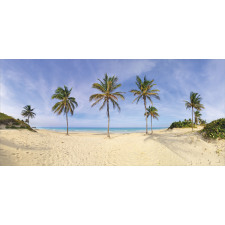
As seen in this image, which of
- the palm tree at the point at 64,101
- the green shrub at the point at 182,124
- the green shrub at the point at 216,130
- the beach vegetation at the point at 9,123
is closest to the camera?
the green shrub at the point at 216,130

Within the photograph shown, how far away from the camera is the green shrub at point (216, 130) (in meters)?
7.53

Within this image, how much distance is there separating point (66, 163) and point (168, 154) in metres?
5.92

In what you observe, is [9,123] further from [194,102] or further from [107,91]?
[194,102]

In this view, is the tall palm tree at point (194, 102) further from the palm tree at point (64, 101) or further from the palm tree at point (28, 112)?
the palm tree at point (28, 112)

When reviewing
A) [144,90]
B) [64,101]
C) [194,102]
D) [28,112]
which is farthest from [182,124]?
[28,112]

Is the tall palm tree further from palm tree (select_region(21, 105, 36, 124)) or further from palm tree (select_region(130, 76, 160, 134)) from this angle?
palm tree (select_region(21, 105, 36, 124))

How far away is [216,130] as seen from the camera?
7.79 m

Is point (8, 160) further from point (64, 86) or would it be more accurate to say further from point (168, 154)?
point (64, 86)

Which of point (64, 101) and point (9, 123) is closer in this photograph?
point (9, 123)

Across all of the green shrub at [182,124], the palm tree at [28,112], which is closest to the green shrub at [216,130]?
the green shrub at [182,124]

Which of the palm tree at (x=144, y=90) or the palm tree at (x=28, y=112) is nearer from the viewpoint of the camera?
the palm tree at (x=144, y=90)

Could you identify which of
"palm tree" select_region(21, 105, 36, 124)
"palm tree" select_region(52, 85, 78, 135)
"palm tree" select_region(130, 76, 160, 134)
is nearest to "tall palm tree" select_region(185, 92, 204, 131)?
"palm tree" select_region(130, 76, 160, 134)

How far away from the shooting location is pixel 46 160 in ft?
16.0

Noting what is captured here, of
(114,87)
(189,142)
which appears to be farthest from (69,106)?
(189,142)
